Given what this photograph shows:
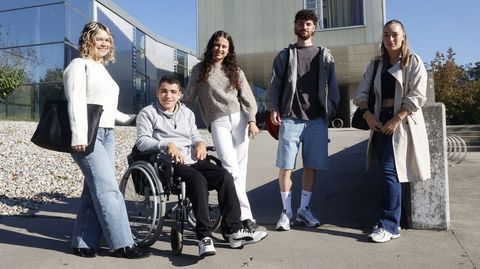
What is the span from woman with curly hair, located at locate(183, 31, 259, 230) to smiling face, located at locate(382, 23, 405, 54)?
1.28 metres

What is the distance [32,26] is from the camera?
25.5 meters

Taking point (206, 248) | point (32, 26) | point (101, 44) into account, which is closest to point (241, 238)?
point (206, 248)

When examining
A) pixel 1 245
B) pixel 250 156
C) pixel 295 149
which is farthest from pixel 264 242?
pixel 250 156

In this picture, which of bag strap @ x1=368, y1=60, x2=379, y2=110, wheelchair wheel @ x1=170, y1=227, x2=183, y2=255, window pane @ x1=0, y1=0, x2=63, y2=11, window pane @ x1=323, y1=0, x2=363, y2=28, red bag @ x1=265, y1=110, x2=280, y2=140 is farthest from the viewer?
window pane @ x1=0, y1=0, x2=63, y2=11

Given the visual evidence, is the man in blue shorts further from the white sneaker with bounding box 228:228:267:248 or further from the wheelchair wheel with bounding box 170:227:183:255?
the wheelchair wheel with bounding box 170:227:183:255

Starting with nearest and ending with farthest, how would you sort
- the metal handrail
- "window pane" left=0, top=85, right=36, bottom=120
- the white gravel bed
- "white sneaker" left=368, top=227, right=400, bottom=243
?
"white sneaker" left=368, top=227, right=400, bottom=243 < the white gravel bed < the metal handrail < "window pane" left=0, top=85, right=36, bottom=120

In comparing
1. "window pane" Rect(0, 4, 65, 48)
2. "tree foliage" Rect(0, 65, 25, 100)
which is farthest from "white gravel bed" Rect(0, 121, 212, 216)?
"window pane" Rect(0, 4, 65, 48)

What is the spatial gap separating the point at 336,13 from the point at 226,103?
66.1 feet

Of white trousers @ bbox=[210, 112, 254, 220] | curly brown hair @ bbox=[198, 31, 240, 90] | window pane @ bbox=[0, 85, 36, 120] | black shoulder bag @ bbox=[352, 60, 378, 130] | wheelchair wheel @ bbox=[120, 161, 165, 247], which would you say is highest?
window pane @ bbox=[0, 85, 36, 120]

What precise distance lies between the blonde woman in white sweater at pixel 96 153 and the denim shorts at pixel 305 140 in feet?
5.16

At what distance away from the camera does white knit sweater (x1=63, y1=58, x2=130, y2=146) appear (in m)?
3.25

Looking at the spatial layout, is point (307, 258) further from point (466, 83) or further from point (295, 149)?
point (466, 83)

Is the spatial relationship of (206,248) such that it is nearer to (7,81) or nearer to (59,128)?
(59,128)

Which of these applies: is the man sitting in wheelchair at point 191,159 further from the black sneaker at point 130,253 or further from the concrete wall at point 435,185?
the concrete wall at point 435,185
